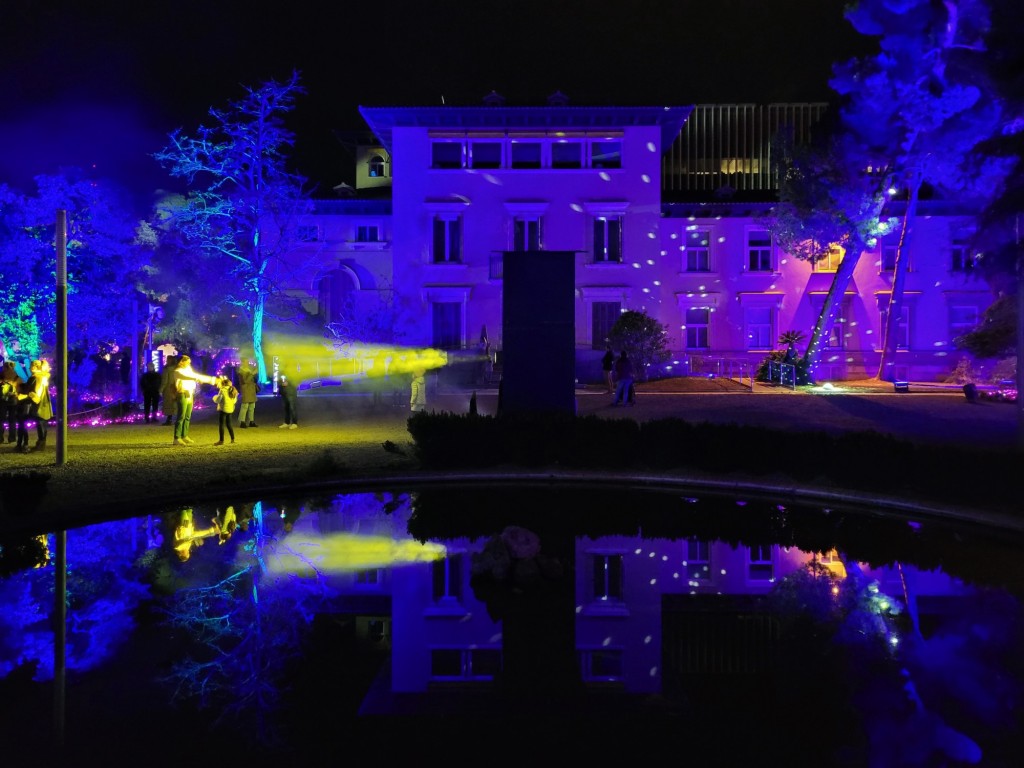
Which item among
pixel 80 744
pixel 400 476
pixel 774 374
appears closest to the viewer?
pixel 80 744

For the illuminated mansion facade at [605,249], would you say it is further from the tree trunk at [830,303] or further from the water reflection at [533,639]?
the water reflection at [533,639]

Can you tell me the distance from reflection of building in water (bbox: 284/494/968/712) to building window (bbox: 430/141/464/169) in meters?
27.4

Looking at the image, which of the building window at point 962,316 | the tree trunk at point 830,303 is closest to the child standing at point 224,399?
the tree trunk at point 830,303

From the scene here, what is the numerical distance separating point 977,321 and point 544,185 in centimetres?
1921

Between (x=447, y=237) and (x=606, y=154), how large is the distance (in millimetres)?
7476

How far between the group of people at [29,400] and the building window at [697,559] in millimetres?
13194

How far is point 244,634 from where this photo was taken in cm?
658

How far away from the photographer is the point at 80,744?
4699 mm

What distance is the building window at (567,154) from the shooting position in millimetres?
35281

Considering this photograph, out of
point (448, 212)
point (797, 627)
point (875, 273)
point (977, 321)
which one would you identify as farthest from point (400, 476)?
point (977, 321)

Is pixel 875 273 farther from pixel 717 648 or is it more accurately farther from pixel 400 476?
pixel 717 648

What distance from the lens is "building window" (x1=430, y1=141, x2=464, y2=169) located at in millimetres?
35281

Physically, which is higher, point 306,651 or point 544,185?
point 544,185

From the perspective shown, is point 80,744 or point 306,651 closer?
point 80,744
